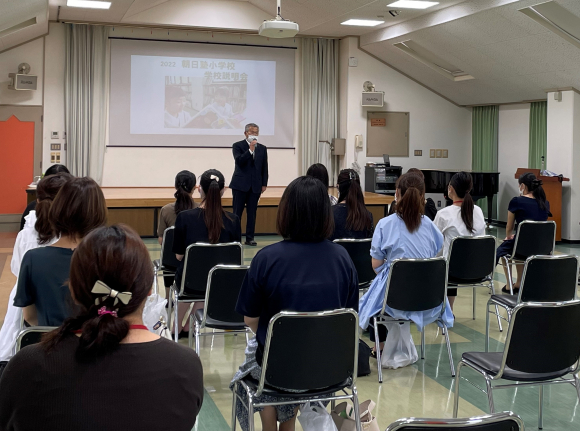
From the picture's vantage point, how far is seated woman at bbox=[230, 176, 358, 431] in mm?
2445

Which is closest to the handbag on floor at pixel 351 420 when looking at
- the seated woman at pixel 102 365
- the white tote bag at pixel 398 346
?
the seated woman at pixel 102 365

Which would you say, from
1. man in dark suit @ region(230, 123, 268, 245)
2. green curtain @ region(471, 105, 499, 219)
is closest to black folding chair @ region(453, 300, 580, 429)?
man in dark suit @ region(230, 123, 268, 245)

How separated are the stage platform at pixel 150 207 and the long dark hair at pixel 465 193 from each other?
4719mm

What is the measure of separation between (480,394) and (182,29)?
905cm

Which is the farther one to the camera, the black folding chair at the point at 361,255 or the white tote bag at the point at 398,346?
the black folding chair at the point at 361,255

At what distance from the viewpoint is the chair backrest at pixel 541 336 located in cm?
269

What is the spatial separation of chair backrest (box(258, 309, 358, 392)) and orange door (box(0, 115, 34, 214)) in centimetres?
934

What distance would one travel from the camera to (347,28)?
11039mm

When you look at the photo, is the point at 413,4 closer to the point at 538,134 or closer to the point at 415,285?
the point at 538,134

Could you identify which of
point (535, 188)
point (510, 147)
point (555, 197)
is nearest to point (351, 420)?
point (535, 188)

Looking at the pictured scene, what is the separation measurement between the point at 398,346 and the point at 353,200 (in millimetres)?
1064

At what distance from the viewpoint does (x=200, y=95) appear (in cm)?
1141

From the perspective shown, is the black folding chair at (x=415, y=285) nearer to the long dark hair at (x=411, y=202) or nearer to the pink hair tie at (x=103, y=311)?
the long dark hair at (x=411, y=202)

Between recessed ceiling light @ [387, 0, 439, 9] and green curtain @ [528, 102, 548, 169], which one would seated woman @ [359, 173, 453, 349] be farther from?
green curtain @ [528, 102, 548, 169]
